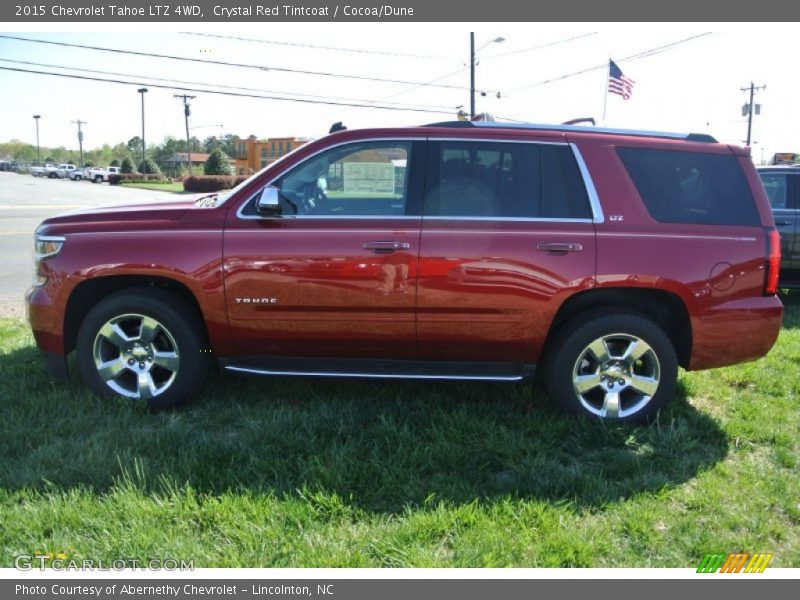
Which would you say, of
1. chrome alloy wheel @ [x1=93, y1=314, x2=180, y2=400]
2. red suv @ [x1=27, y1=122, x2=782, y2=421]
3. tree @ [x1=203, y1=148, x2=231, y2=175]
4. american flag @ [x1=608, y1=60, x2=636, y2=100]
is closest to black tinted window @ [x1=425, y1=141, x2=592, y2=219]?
red suv @ [x1=27, y1=122, x2=782, y2=421]

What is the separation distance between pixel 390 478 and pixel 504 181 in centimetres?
201

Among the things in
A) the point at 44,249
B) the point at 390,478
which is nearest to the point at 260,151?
the point at 44,249

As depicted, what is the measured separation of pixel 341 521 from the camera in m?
2.98

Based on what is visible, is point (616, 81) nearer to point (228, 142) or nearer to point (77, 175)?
point (77, 175)

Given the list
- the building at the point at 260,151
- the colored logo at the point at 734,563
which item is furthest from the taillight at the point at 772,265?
the building at the point at 260,151

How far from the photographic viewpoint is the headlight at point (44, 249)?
4105mm

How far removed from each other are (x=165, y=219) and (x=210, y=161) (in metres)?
51.3

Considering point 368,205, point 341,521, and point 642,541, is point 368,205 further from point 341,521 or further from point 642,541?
point 642,541

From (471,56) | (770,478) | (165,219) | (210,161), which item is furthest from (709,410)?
(210,161)

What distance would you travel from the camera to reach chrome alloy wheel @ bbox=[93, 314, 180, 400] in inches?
162

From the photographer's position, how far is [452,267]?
3865mm

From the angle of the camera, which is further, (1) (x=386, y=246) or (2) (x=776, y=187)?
(2) (x=776, y=187)

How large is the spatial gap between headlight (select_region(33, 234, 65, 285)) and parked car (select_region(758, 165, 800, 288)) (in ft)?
24.0

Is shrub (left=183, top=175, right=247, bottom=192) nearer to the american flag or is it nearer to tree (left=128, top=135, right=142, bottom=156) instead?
the american flag
